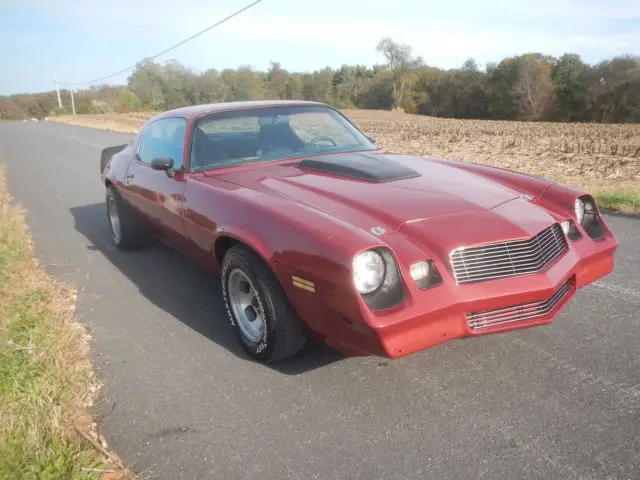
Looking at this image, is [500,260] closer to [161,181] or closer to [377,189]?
[377,189]

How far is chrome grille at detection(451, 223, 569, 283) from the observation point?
2.40 m

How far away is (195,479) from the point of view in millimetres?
2029

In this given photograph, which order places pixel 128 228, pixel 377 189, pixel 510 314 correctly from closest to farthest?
pixel 510 314 < pixel 377 189 < pixel 128 228

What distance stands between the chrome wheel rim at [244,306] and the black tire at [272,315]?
13cm

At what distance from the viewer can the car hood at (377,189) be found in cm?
267

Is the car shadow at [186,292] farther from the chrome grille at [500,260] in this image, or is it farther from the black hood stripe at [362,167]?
the black hood stripe at [362,167]

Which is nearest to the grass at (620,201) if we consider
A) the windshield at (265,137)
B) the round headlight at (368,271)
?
the windshield at (265,137)

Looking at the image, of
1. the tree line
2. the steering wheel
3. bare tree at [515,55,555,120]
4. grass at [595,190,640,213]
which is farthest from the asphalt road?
bare tree at [515,55,555,120]

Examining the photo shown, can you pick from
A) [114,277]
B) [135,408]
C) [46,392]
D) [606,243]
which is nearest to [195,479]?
[135,408]

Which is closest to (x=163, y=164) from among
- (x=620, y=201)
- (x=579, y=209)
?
(x=579, y=209)

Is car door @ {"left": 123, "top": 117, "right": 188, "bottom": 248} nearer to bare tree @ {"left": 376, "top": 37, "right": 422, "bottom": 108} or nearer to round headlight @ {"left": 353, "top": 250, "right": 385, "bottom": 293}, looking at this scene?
round headlight @ {"left": 353, "top": 250, "right": 385, "bottom": 293}

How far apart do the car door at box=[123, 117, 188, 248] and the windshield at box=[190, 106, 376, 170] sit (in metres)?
0.20

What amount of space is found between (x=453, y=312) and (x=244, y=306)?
1315mm

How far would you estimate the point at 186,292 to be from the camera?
4031 mm
